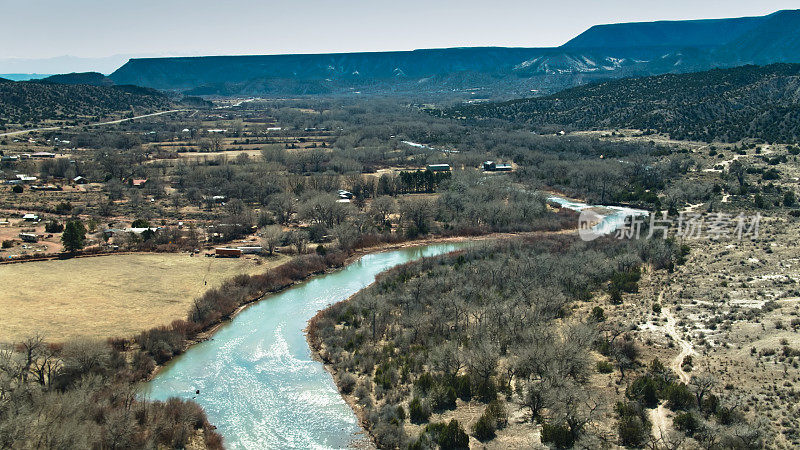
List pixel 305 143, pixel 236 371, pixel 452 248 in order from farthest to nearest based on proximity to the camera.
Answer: pixel 305 143 < pixel 452 248 < pixel 236 371

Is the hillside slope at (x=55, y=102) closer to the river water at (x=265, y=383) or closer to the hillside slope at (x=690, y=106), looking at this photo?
the hillside slope at (x=690, y=106)

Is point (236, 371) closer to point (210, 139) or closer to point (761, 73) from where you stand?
point (210, 139)

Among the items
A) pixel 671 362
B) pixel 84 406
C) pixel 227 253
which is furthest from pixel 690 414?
pixel 227 253

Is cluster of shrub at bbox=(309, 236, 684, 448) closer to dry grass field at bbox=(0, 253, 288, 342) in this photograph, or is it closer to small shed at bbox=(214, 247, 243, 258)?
dry grass field at bbox=(0, 253, 288, 342)

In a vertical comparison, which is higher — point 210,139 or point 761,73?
point 761,73

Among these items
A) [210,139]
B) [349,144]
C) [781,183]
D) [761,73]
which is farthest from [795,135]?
[210,139]

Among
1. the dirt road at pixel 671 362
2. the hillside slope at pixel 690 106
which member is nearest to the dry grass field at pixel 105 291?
the dirt road at pixel 671 362

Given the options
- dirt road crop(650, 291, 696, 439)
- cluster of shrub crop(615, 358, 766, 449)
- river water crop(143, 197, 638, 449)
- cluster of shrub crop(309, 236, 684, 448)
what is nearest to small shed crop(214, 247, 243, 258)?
river water crop(143, 197, 638, 449)
